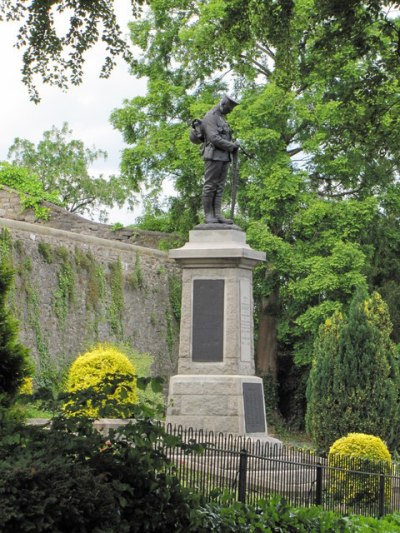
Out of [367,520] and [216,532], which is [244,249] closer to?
[367,520]

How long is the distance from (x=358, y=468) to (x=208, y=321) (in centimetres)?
275

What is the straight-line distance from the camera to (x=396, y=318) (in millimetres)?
27078

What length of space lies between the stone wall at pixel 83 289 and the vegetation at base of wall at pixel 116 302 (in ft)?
0.07

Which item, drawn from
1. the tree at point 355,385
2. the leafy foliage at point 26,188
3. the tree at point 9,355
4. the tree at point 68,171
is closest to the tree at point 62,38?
the tree at point 9,355

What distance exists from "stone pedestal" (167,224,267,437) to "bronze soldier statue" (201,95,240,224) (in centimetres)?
53

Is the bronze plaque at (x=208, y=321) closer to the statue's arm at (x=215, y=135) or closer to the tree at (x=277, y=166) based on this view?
the statue's arm at (x=215, y=135)

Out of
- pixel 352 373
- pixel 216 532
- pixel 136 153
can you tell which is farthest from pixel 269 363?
pixel 216 532

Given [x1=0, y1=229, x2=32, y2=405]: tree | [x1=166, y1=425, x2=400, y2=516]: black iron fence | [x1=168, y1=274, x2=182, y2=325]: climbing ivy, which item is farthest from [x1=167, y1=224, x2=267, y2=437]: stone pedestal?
[x1=168, y1=274, x2=182, y2=325]: climbing ivy

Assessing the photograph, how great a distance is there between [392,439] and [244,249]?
6785 millimetres

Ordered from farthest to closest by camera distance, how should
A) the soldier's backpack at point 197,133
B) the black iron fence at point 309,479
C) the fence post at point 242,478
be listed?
the soldier's backpack at point 197,133, the black iron fence at point 309,479, the fence post at point 242,478

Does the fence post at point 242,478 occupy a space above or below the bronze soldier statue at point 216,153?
below

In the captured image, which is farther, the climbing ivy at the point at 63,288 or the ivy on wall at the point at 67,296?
the climbing ivy at the point at 63,288

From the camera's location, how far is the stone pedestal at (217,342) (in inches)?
567

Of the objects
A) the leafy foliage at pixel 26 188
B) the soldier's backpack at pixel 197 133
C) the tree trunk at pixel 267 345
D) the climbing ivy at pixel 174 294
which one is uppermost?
the leafy foliage at pixel 26 188
